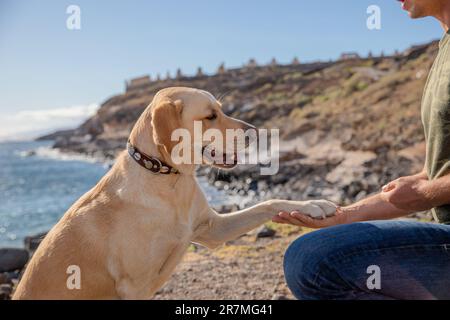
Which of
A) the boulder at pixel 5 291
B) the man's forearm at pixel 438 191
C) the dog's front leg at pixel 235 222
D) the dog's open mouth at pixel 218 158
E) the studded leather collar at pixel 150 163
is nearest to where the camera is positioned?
the man's forearm at pixel 438 191

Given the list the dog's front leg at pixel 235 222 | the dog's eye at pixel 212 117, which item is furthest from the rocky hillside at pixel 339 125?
the dog's front leg at pixel 235 222

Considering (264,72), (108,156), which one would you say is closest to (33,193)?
(108,156)

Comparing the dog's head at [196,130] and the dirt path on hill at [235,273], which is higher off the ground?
the dog's head at [196,130]

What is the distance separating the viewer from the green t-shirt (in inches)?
118

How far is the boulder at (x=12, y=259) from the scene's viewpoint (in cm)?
859

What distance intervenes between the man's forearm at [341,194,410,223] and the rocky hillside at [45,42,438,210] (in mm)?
2011

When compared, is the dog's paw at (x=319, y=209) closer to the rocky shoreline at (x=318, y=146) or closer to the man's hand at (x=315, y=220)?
the man's hand at (x=315, y=220)

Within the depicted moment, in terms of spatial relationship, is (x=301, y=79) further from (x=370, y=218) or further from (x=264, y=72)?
(x=370, y=218)

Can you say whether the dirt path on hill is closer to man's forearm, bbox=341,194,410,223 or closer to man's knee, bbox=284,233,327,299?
man's forearm, bbox=341,194,410,223

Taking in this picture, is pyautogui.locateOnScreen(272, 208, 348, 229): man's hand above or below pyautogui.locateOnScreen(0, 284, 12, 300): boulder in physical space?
above

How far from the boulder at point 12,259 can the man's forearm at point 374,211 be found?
6904mm
